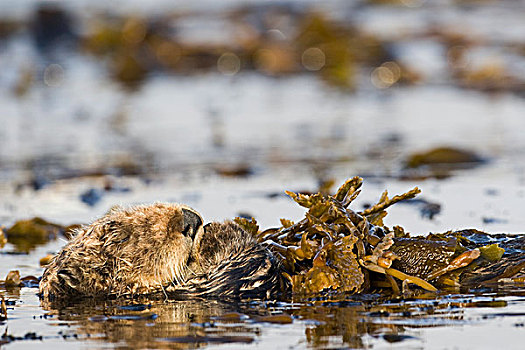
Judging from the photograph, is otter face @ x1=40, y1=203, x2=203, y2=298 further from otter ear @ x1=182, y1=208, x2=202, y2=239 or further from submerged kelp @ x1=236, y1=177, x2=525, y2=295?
submerged kelp @ x1=236, y1=177, x2=525, y2=295

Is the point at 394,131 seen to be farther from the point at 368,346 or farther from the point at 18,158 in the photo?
the point at 368,346

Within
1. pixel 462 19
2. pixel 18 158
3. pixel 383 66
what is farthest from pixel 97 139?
pixel 462 19

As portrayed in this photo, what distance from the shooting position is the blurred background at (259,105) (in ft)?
23.6

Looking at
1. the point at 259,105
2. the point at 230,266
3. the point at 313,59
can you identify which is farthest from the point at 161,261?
the point at 313,59

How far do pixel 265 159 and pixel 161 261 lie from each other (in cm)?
473

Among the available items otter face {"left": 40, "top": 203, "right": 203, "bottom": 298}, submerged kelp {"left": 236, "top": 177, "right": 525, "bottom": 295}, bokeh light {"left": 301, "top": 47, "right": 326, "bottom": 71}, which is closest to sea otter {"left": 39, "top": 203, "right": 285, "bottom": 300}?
otter face {"left": 40, "top": 203, "right": 203, "bottom": 298}

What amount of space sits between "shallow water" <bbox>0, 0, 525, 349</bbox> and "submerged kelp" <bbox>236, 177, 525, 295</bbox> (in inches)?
4.9

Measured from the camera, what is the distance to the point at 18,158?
9.15m

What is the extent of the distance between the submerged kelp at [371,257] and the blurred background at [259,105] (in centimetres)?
134

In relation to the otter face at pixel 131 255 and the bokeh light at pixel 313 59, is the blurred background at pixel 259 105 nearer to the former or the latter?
the bokeh light at pixel 313 59

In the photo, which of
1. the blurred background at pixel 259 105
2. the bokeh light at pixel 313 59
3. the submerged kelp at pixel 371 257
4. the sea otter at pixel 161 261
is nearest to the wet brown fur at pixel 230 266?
the sea otter at pixel 161 261

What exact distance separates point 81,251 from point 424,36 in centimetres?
1362

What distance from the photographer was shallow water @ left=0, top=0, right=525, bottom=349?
3.51 meters

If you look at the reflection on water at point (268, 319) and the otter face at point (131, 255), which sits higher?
the otter face at point (131, 255)
